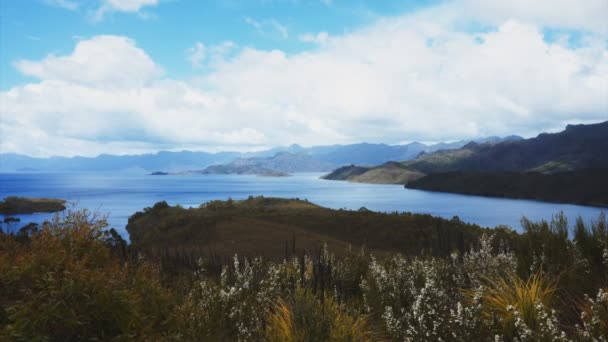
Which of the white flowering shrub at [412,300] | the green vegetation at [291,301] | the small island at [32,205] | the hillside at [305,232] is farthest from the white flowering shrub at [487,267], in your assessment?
the small island at [32,205]

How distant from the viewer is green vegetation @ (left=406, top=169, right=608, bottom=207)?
4990 inches

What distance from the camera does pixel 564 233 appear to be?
10.4m

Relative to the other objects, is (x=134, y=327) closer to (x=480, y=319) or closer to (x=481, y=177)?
(x=480, y=319)

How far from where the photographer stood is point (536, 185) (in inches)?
5787

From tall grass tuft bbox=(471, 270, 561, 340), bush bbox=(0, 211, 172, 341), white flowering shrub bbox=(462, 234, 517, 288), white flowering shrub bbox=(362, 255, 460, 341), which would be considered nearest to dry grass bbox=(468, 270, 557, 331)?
tall grass tuft bbox=(471, 270, 561, 340)

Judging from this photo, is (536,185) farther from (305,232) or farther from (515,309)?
(515,309)

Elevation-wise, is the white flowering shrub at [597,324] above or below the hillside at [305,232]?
above

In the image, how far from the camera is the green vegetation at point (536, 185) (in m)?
127

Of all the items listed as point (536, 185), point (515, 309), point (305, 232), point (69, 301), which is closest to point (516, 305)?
point (515, 309)

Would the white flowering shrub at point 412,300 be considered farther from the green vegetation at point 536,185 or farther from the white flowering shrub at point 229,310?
the green vegetation at point 536,185

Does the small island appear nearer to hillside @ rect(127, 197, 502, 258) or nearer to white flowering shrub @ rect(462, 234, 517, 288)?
hillside @ rect(127, 197, 502, 258)

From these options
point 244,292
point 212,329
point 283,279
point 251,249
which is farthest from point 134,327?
point 251,249

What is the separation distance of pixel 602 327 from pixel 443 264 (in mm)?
5769

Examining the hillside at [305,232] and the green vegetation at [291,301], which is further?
the hillside at [305,232]
